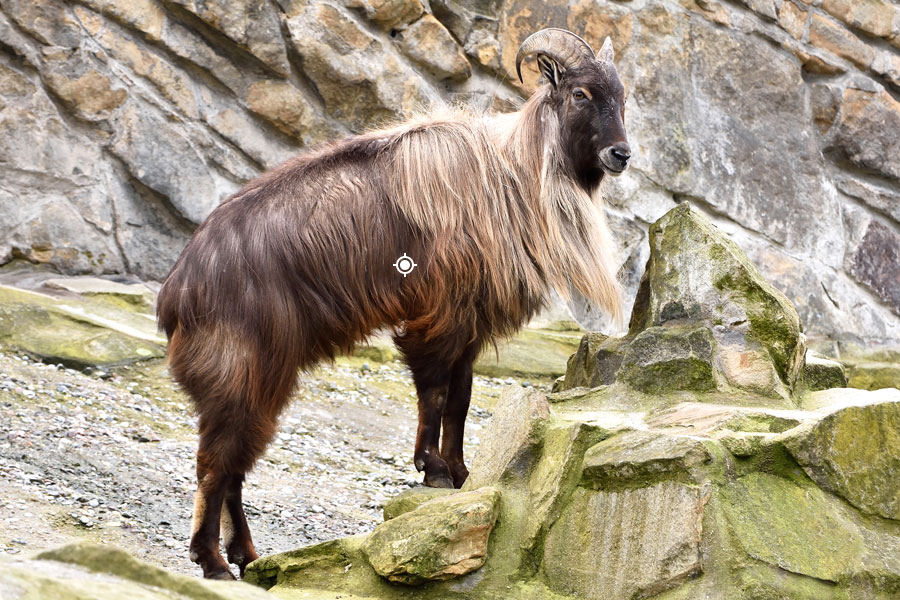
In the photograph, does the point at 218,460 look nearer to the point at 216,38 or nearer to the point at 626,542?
the point at 626,542

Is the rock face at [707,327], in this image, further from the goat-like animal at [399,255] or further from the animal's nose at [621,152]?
the goat-like animal at [399,255]

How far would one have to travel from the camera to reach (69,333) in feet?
21.1

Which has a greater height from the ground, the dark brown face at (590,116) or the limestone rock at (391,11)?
the limestone rock at (391,11)

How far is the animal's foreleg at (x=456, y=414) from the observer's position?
463 cm

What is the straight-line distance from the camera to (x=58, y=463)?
4.86 meters

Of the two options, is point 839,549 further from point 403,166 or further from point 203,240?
point 203,240

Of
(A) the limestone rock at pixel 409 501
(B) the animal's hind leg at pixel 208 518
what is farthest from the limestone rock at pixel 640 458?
(B) the animal's hind leg at pixel 208 518

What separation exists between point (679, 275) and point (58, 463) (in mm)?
2968

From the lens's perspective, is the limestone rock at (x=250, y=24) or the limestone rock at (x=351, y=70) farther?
the limestone rock at (x=351, y=70)

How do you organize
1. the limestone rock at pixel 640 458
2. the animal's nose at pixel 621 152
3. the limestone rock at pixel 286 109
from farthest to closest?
the limestone rock at pixel 286 109
the animal's nose at pixel 621 152
the limestone rock at pixel 640 458

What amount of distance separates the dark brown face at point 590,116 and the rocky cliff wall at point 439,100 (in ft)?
8.73

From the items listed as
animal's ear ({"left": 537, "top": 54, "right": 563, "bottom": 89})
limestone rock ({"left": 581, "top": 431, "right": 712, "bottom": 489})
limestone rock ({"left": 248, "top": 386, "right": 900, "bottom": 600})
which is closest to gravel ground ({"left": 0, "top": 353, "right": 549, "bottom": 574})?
limestone rock ({"left": 248, "top": 386, "right": 900, "bottom": 600})

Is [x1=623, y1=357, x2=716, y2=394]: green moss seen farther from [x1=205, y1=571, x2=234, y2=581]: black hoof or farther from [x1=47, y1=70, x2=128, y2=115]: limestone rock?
[x1=47, y1=70, x2=128, y2=115]: limestone rock

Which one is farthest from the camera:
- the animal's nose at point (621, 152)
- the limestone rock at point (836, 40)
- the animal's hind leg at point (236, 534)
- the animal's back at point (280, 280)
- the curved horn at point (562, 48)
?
the limestone rock at point (836, 40)
